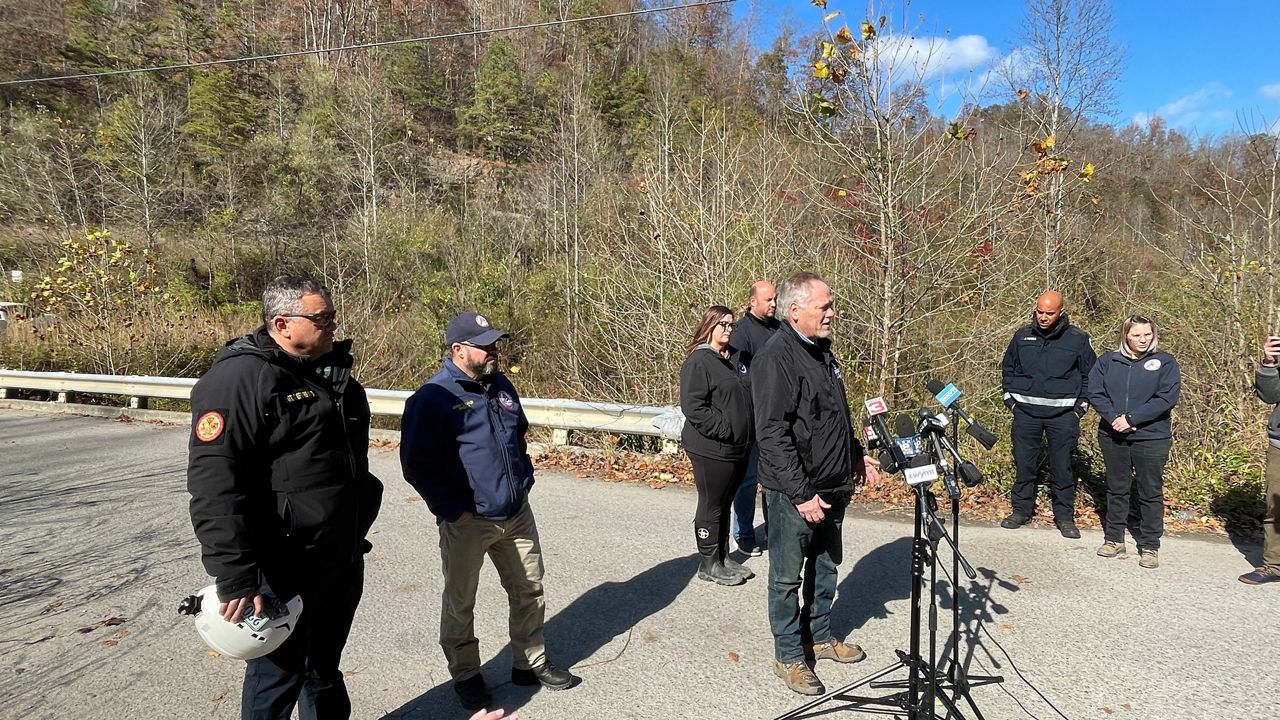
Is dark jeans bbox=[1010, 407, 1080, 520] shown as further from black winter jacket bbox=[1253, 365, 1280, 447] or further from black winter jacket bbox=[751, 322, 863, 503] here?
black winter jacket bbox=[751, 322, 863, 503]

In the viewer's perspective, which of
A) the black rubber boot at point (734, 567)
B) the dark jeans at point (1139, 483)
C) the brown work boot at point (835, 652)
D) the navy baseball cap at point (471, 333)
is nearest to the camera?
the navy baseball cap at point (471, 333)

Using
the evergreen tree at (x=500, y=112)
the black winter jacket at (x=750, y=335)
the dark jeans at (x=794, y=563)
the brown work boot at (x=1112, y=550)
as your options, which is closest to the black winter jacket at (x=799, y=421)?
the dark jeans at (x=794, y=563)

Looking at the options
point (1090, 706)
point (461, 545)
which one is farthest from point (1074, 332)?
point (461, 545)

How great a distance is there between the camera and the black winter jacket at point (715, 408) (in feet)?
14.6

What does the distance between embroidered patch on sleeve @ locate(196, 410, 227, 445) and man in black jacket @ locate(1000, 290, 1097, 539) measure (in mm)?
5652

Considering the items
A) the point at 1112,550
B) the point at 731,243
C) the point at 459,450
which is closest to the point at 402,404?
the point at 731,243

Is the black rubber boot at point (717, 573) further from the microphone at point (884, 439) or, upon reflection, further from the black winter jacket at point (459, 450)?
the microphone at point (884, 439)

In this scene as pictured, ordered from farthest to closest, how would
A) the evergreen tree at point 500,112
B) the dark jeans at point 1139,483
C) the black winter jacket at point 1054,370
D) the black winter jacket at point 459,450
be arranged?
the evergreen tree at point 500,112 < the black winter jacket at point 1054,370 < the dark jeans at point 1139,483 < the black winter jacket at point 459,450

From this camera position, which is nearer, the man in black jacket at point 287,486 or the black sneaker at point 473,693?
the man in black jacket at point 287,486

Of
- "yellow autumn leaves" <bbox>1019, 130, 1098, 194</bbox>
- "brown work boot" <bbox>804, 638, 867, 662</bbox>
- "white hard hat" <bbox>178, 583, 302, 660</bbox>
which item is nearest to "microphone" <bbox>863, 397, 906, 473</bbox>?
"brown work boot" <bbox>804, 638, 867, 662</bbox>

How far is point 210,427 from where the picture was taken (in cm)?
227

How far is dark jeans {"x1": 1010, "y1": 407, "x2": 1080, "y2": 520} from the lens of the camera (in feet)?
18.0

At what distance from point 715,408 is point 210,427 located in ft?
9.56

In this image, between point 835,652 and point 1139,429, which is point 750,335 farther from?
point 1139,429
